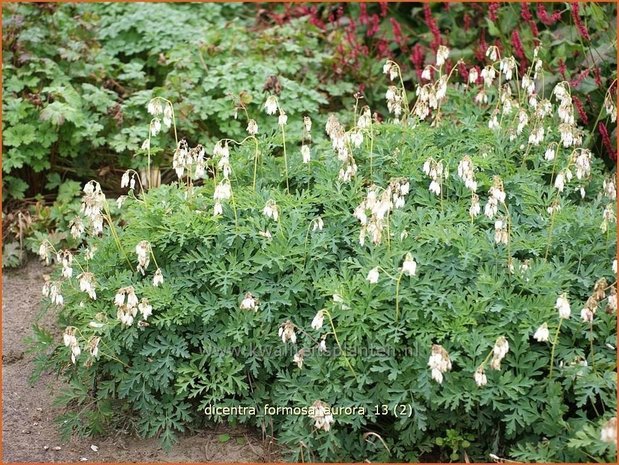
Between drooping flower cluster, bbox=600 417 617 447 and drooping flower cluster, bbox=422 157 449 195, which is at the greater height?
drooping flower cluster, bbox=422 157 449 195

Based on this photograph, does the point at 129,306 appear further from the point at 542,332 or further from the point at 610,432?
the point at 610,432

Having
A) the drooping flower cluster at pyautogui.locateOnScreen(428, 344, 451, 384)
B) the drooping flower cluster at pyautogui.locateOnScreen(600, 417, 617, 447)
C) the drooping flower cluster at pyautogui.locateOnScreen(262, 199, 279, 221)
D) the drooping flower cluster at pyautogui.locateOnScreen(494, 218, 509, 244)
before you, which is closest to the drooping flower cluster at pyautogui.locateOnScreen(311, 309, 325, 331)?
the drooping flower cluster at pyautogui.locateOnScreen(428, 344, 451, 384)

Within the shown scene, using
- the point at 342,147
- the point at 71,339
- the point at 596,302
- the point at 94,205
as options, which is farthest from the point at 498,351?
the point at 94,205

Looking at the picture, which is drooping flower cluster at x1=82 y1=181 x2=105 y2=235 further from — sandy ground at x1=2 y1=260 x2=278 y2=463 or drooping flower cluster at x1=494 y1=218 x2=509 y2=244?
drooping flower cluster at x1=494 y1=218 x2=509 y2=244

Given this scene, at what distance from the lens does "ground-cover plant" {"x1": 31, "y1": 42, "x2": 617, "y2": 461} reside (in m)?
3.95

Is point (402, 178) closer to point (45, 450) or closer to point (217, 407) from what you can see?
point (217, 407)

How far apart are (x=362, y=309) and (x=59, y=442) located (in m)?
1.79

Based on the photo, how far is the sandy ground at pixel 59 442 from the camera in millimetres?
4402

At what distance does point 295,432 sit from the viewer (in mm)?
4223

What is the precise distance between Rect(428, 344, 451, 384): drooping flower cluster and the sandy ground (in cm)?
114

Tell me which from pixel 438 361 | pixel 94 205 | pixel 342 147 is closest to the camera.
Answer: pixel 438 361

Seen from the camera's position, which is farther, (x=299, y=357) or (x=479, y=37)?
(x=479, y=37)

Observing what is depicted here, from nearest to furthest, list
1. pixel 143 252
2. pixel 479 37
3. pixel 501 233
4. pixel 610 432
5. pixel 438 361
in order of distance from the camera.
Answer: pixel 610 432 → pixel 438 361 → pixel 501 233 → pixel 143 252 → pixel 479 37

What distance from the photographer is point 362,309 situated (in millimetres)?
4039
